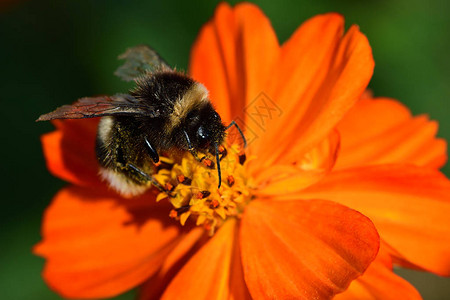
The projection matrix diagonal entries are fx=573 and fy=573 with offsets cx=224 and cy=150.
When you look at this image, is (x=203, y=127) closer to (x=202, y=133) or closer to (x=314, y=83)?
(x=202, y=133)

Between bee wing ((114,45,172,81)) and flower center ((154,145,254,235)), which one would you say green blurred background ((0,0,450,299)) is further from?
flower center ((154,145,254,235))

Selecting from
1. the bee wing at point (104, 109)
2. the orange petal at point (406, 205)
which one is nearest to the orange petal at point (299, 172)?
the orange petal at point (406, 205)

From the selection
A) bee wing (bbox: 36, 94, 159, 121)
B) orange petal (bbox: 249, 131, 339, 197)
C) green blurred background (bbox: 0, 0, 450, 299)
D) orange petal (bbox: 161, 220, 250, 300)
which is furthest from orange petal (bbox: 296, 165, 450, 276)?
green blurred background (bbox: 0, 0, 450, 299)

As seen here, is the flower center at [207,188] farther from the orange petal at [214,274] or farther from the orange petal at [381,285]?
the orange petal at [381,285]

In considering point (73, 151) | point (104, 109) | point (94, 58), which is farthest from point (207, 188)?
point (94, 58)

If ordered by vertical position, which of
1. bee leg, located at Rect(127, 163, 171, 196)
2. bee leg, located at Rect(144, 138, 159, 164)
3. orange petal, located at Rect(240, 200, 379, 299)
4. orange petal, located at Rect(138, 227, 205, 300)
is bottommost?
orange petal, located at Rect(240, 200, 379, 299)
